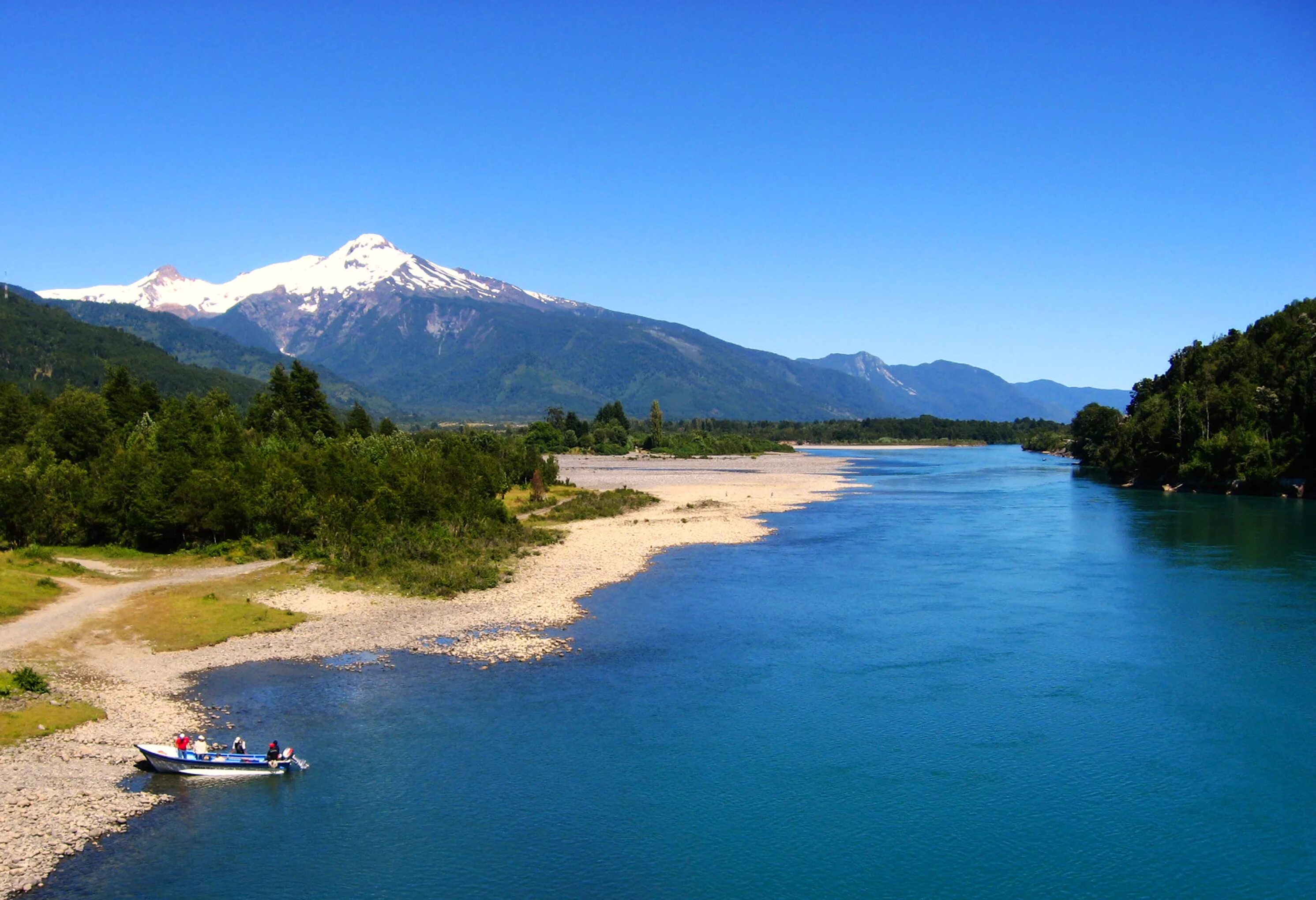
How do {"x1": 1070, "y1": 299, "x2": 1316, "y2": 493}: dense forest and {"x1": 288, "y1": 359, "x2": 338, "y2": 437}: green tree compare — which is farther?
{"x1": 1070, "y1": 299, "x2": 1316, "y2": 493}: dense forest

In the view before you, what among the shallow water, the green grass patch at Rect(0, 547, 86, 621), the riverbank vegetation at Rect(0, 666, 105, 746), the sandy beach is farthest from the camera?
the green grass patch at Rect(0, 547, 86, 621)

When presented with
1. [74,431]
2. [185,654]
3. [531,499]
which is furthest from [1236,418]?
[74,431]

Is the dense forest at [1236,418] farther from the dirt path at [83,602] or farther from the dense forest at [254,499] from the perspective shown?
the dirt path at [83,602]

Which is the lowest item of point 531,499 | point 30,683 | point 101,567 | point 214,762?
point 214,762

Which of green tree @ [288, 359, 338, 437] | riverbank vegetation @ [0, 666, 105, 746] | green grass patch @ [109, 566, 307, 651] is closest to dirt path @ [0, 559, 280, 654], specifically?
green grass patch @ [109, 566, 307, 651]

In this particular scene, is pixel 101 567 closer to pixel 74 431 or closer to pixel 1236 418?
pixel 74 431

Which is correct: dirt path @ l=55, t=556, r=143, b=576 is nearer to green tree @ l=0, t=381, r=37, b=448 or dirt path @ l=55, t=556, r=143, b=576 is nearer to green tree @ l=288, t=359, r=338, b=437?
green tree @ l=0, t=381, r=37, b=448

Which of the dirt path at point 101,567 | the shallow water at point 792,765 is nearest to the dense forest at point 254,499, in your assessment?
the dirt path at point 101,567
